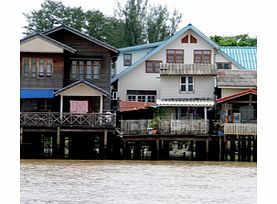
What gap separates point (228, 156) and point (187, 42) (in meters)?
9.22

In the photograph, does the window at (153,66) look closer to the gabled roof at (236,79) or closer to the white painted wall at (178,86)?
the white painted wall at (178,86)

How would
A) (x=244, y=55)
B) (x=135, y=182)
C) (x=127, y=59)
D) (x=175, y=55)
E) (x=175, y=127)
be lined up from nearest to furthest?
(x=135, y=182), (x=175, y=127), (x=175, y=55), (x=127, y=59), (x=244, y=55)

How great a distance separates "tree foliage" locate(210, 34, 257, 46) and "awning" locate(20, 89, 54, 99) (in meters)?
30.8

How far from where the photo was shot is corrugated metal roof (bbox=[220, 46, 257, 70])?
4838 centimetres

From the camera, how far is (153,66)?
1716 inches

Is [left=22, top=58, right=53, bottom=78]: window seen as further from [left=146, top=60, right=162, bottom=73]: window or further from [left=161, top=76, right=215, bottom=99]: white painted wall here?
[left=146, top=60, right=162, bottom=73]: window

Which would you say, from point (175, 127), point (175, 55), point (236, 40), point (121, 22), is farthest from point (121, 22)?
point (175, 127)

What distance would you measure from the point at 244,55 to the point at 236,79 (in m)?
11.7

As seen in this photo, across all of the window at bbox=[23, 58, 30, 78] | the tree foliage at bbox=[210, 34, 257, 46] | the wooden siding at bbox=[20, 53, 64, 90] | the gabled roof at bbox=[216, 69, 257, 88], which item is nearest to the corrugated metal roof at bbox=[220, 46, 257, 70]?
the gabled roof at bbox=[216, 69, 257, 88]

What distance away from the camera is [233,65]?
44812mm

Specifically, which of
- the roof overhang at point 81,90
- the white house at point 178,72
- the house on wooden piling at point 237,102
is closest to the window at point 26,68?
the roof overhang at point 81,90

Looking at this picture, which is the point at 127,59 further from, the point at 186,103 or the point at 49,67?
→ the point at 49,67

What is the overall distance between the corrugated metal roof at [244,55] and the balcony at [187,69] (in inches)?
330
